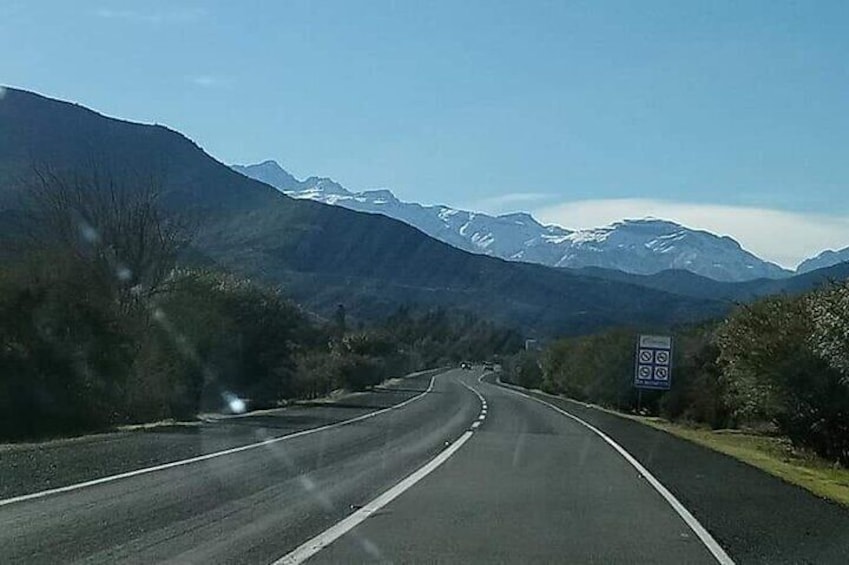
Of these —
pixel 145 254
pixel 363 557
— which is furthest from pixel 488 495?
pixel 145 254

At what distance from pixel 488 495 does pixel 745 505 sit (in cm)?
347

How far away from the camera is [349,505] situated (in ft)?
52.3

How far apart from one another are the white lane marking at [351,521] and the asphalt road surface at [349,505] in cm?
4

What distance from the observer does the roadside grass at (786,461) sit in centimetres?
2175

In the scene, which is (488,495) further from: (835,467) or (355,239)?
(355,239)

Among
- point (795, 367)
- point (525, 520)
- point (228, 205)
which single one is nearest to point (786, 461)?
point (795, 367)

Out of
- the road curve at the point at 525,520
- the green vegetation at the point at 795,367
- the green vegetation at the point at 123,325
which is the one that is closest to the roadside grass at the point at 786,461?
the green vegetation at the point at 795,367

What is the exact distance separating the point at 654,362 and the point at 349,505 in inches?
1642

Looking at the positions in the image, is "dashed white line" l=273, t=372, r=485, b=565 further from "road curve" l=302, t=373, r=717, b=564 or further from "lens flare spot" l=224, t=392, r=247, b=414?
"lens flare spot" l=224, t=392, r=247, b=414

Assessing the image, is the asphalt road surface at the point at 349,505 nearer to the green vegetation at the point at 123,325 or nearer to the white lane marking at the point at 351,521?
the white lane marking at the point at 351,521

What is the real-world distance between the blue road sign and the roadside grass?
11.1 meters

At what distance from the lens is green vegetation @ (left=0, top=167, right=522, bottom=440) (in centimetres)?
3219

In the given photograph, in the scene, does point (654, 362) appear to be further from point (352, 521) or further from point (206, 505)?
point (352, 521)

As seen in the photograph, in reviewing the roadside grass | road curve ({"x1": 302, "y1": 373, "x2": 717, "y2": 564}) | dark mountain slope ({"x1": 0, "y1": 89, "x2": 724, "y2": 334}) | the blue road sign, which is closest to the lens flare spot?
the roadside grass
